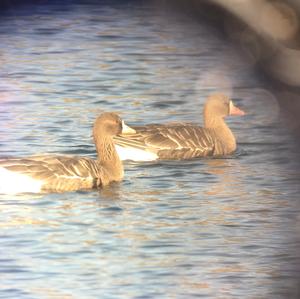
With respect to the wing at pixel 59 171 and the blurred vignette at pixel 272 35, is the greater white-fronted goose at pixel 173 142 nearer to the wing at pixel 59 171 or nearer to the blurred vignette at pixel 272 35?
the wing at pixel 59 171

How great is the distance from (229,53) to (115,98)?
25.0 feet

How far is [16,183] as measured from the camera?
6262 mm

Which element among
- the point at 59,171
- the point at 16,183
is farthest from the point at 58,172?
the point at 16,183

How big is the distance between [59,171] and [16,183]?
35 cm

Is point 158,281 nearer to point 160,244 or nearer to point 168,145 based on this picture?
point 160,244

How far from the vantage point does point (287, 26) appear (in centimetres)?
92

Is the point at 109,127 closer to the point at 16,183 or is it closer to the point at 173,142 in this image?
the point at 173,142

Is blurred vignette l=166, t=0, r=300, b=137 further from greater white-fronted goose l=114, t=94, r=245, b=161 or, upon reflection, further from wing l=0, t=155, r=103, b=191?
greater white-fronted goose l=114, t=94, r=245, b=161

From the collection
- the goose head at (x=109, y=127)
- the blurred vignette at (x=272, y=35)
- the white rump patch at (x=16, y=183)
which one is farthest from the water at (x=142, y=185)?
the goose head at (x=109, y=127)

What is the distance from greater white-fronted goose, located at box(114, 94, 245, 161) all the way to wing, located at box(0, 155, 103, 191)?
3.52 feet

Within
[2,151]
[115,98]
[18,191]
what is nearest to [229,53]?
[18,191]

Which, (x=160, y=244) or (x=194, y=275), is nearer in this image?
(x=194, y=275)

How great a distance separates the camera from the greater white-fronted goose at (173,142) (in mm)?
7828

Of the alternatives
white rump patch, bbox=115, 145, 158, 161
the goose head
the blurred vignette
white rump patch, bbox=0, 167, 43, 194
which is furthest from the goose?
the blurred vignette
